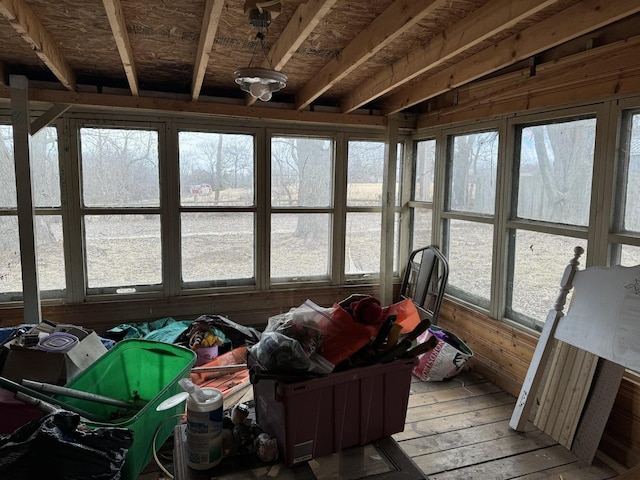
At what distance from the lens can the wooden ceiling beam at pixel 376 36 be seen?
6.77 ft

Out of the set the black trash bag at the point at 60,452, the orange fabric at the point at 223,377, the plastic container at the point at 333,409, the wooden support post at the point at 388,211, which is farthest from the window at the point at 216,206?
the plastic container at the point at 333,409

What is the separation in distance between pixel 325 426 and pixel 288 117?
10.6 feet

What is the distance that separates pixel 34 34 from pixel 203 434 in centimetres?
230

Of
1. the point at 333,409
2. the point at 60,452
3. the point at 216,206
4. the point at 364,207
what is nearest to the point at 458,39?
the point at 333,409

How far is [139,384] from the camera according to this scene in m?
2.74

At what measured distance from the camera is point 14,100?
328 centimetres

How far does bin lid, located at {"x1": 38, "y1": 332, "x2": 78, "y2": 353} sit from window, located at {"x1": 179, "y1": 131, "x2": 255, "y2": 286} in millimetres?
1331

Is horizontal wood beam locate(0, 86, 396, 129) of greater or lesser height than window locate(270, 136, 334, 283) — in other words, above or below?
above

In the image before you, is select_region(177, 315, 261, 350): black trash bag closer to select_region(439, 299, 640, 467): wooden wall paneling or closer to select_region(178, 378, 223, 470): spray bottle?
select_region(439, 299, 640, 467): wooden wall paneling

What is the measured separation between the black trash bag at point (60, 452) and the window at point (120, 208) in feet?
7.72

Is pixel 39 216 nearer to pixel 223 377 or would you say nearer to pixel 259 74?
pixel 223 377

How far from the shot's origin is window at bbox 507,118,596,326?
9.17 ft

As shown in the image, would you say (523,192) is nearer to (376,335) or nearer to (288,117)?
(288,117)

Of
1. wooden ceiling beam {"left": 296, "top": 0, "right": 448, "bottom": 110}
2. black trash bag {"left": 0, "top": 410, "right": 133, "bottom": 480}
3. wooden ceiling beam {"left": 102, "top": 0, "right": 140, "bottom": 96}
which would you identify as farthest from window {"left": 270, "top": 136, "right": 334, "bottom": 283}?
black trash bag {"left": 0, "top": 410, "right": 133, "bottom": 480}
